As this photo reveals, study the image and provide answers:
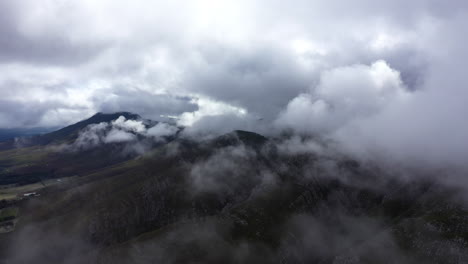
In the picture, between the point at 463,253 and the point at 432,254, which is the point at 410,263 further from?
the point at 463,253

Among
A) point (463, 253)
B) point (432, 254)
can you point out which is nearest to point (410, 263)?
point (432, 254)
